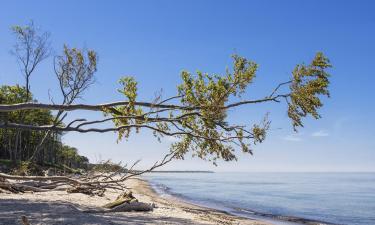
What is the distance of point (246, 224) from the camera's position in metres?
20.8

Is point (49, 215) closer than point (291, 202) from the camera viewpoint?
Yes

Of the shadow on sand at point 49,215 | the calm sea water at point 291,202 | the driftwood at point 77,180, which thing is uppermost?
the driftwood at point 77,180

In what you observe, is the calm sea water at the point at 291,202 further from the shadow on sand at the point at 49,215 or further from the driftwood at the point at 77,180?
the shadow on sand at the point at 49,215

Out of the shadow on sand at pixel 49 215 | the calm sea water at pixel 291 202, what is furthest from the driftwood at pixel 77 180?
the calm sea water at pixel 291 202

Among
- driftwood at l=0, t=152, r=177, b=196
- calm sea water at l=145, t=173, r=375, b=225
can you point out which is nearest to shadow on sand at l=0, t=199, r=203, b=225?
driftwood at l=0, t=152, r=177, b=196

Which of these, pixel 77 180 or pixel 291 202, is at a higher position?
pixel 77 180

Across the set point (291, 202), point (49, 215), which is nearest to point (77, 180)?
point (49, 215)

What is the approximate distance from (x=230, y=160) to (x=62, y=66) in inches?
349

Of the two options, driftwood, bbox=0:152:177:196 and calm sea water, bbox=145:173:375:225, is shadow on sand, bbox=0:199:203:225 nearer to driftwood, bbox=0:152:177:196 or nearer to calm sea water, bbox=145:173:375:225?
driftwood, bbox=0:152:177:196

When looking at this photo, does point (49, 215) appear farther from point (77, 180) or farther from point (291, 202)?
point (291, 202)

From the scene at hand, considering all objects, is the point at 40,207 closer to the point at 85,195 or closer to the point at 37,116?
the point at 85,195

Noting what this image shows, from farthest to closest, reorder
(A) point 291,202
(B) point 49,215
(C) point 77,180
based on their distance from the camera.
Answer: (A) point 291,202, (C) point 77,180, (B) point 49,215

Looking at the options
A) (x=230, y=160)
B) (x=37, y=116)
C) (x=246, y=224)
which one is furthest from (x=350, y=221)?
(x=37, y=116)

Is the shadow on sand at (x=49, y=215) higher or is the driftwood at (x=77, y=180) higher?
the driftwood at (x=77, y=180)
